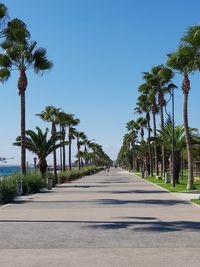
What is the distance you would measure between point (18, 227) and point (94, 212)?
16.7 feet

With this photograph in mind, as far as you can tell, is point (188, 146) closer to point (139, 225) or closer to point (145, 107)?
point (139, 225)

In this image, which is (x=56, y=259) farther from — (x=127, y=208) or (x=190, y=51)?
(x=190, y=51)

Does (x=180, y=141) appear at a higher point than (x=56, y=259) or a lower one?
higher

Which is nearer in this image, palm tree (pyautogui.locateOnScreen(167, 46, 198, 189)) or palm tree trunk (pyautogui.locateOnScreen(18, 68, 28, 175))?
palm tree (pyautogui.locateOnScreen(167, 46, 198, 189))

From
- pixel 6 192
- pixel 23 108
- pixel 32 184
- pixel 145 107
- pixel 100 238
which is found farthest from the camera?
pixel 145 107

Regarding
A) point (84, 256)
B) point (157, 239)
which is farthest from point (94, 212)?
point (84, 256)

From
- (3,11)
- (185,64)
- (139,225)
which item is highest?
(3,11)

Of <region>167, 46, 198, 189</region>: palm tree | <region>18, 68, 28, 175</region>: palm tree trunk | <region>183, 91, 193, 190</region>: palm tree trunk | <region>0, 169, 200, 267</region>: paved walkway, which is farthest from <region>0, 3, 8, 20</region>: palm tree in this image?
<region>183, 91, 193, 190</region>: palm tree trunk

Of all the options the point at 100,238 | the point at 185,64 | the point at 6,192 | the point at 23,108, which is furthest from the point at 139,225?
the point at 23,108

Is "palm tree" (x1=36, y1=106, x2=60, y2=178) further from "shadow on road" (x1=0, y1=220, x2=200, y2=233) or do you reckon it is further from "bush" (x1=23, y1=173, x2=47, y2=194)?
"shadow on road" (x1=0, y1=220, x2=200, y2=233)

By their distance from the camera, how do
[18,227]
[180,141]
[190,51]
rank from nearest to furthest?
[18,227] → [190,51] → [180,141]

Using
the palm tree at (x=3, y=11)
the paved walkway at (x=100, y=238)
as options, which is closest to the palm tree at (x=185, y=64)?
the palm tree at (x=3, y=11)

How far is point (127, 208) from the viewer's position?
21125mm

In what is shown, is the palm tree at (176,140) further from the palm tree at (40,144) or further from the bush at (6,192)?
the bush at (6,192)
